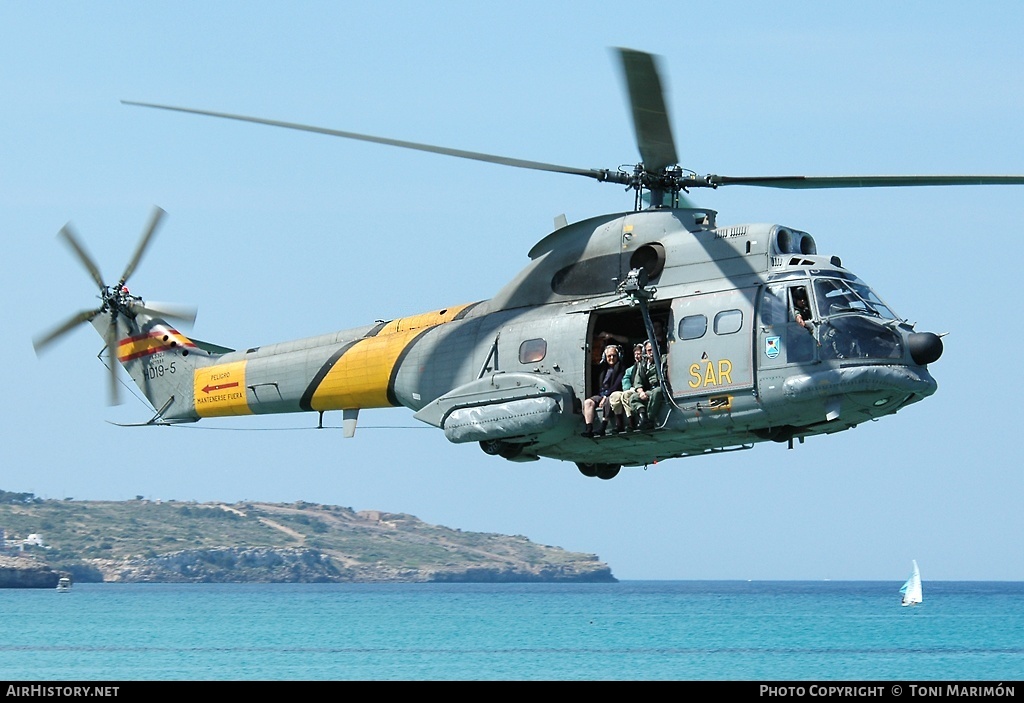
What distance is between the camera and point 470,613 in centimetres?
12550

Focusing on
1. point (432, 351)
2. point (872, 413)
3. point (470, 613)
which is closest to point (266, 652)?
point (470, 613)

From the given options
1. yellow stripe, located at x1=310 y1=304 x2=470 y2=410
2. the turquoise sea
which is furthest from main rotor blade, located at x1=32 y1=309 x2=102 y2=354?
the turquoise sea

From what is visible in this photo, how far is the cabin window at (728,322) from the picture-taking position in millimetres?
18516

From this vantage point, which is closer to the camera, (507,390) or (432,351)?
(507,390)

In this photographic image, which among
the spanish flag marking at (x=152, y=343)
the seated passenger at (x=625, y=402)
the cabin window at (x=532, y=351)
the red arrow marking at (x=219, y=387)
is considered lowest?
the seated passenger at (x=625, y=402)

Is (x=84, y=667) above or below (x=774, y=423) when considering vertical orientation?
below

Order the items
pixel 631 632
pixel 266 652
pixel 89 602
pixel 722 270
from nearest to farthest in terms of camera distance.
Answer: pixel 722 270 < pixel 266 652 < pixel 631 632 < pixel 89 602

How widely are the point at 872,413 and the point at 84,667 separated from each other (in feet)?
176

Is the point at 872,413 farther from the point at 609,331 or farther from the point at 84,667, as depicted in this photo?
the point at 84,667

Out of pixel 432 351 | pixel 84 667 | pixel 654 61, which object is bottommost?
pixel 84 667

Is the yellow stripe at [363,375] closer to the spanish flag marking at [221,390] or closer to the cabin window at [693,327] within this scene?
the spanish flag marking at [221,390]

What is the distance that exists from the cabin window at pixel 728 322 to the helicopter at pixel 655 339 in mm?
23

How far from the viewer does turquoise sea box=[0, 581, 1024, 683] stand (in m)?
64.2

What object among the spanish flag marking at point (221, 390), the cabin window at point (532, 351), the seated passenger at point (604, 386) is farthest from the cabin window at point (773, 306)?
the spanish flag marking at point (221, 390)
